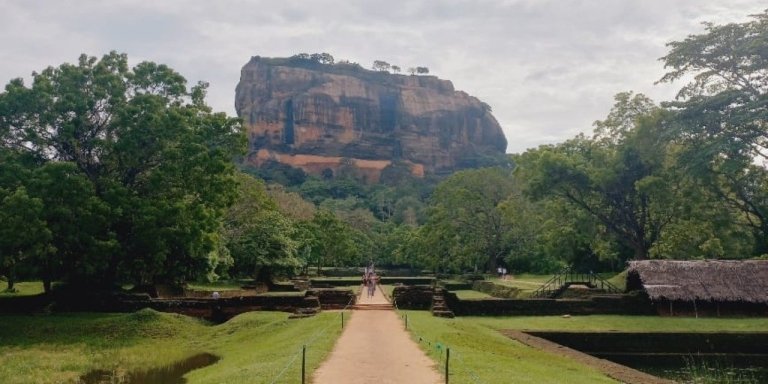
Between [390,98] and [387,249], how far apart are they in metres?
89.1

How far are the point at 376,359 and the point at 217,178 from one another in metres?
14.9

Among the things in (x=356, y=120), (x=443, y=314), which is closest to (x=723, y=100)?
(x=443, y=314)

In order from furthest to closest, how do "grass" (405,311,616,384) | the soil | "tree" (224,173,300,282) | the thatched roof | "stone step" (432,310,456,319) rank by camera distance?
"tree" (224,173,300,282)
the thatched roof
"stone step" (432,310,456,319)
the soil
"grass" (405,311,616,384)

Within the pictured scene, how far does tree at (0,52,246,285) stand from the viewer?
2323cm

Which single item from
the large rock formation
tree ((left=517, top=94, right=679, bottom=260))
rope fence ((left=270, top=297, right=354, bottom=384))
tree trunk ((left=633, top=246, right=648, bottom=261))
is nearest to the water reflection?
rope fence ((left=270, top=297, right=354, bottom=384))

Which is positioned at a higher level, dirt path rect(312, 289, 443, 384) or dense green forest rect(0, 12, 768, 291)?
dense green forest rect(0, 12, 768, 291)

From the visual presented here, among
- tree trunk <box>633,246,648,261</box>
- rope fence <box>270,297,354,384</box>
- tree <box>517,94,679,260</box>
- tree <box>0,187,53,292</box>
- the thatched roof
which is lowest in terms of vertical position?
rope fence <box>270,297,354,384</box>

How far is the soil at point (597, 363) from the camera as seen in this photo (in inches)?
528

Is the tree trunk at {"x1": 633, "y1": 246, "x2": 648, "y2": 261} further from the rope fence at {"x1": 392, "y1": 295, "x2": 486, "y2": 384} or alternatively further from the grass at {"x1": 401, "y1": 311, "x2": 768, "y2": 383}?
the rope fence at {"x1": 392, "y1": 295, "x2": 486, "y2": 384}

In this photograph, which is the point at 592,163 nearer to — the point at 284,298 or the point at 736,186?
the point at 736,186

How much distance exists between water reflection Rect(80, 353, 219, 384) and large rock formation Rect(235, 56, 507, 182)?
421 feet

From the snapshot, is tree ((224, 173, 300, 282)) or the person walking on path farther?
tree ((224, 173, 300, 282))

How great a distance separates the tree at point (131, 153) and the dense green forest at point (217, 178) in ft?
0.19

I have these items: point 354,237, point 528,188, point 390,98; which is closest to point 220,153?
point 528,188
